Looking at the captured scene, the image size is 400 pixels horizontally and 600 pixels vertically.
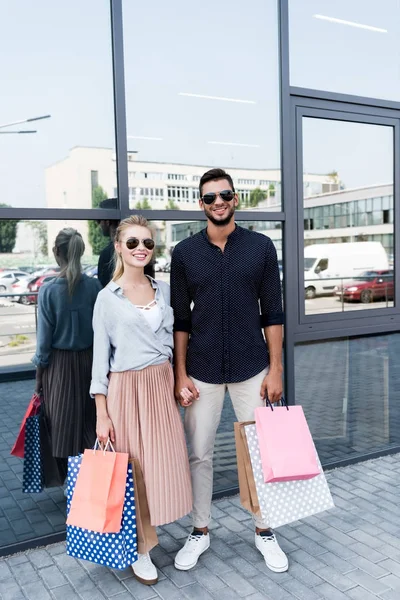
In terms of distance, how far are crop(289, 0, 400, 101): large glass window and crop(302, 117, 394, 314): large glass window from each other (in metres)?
0.29

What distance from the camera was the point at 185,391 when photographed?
9.66 feet

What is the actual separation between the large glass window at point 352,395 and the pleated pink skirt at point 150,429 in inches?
65.4

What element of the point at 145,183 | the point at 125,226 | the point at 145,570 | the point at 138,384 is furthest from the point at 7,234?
the point at 145,570

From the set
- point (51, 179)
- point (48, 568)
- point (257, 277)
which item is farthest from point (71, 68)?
point (48, 568)

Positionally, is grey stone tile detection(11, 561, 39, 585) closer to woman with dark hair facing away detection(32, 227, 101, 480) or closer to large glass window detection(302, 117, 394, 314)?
woman with dark hair facing away detection(32, 227, 101, 480)

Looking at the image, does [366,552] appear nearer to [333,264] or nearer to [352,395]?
[352,395]

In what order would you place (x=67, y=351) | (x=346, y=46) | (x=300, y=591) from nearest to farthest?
(x=300, y=591) → (x=67, y=351) → (x=346, y=46)

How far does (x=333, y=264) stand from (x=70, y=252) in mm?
1938

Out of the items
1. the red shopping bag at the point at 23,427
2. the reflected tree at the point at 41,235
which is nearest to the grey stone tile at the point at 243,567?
the red shopping bag at the point at 23,427

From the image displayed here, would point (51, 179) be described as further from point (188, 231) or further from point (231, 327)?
point (231, 327)

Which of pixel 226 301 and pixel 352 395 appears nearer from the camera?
pixel 226 301

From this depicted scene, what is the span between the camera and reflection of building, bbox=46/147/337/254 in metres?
3.22

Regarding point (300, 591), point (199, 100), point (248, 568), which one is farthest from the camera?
point (199, 100)

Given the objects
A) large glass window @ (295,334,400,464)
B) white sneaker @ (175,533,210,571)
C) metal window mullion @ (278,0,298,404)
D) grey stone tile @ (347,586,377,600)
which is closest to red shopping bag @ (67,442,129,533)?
white sneaker @ (175,533,210,571)
